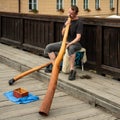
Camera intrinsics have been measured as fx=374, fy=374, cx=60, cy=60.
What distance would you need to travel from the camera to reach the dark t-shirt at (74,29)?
6.34m

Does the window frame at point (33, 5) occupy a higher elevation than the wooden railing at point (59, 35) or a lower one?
higher

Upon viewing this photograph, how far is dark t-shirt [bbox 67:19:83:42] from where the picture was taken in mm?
6344

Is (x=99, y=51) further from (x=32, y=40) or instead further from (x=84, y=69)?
(x=32, y=40)

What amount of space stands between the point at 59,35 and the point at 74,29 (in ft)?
5.26

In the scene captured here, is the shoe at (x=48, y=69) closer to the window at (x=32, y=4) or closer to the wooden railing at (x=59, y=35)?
the wooden railing at (x=59, y=35)

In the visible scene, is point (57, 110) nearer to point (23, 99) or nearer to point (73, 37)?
point (23, 99)

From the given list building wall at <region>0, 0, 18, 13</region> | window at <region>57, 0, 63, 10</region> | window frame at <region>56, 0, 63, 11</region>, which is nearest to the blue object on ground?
building wall at <region>0, 0, 18, 13</region>

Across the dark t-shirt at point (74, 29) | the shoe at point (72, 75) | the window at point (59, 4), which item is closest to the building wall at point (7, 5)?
the window at point (59, 4)

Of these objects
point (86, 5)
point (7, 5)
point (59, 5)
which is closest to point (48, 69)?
point (7, 5)

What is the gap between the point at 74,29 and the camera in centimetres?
640

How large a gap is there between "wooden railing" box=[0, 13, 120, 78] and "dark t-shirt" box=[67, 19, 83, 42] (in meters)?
0.35

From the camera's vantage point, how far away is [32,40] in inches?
370

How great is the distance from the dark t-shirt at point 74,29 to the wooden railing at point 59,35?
0.35 meters

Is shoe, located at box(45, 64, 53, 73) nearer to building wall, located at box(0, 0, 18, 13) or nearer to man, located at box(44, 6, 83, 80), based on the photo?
man, located at box(44, 6, 83, 80)
